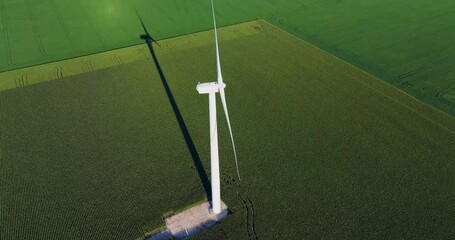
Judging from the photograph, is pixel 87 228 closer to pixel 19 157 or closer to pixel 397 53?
pixel 19 157

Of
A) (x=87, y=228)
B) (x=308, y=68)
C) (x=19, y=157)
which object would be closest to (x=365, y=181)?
(x=308, y=68)

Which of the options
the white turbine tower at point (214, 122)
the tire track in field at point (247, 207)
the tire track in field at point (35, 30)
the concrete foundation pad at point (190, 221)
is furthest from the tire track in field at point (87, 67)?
the white turbine tower at point (214, 122)

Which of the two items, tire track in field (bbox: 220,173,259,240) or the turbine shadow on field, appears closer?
tire track in field (bbox: 220,173,259,240)

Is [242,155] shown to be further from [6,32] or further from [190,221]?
[6,32]

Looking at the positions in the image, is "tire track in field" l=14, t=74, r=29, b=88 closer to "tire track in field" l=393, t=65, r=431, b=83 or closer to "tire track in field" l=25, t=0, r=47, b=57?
"tire track in field" l=25, t=0, r=47, b=57

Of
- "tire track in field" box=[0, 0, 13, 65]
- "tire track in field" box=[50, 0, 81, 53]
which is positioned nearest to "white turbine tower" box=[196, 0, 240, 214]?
"tire track in field" box=[50, 0, 81, 53]
